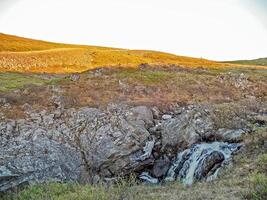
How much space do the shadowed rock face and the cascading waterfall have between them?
1.6 inches

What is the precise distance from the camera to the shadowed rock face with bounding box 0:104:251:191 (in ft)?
58.1

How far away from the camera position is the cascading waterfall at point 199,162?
1628 centimetres

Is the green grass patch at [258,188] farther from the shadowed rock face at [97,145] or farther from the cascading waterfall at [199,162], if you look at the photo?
the shadowed rock face at [97,145]

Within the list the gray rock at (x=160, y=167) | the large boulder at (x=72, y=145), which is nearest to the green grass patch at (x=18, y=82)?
the large boulder at (x=72, y=145)

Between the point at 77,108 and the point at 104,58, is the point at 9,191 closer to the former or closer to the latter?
the point at 77,108

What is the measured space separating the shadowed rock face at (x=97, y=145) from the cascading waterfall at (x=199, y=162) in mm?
41

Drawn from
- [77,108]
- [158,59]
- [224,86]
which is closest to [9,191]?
[77,108]

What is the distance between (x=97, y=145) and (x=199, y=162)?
515 centimetres

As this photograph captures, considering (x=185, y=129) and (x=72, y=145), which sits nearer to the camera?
(x=72, y=145)

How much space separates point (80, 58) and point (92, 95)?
3216cm

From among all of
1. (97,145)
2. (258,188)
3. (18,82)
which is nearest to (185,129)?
(97,145)

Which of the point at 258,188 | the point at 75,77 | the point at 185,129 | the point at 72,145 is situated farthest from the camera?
the point at 75,77

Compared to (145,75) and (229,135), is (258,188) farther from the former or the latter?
(145,75)

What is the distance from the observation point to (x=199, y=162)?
1684 cm
